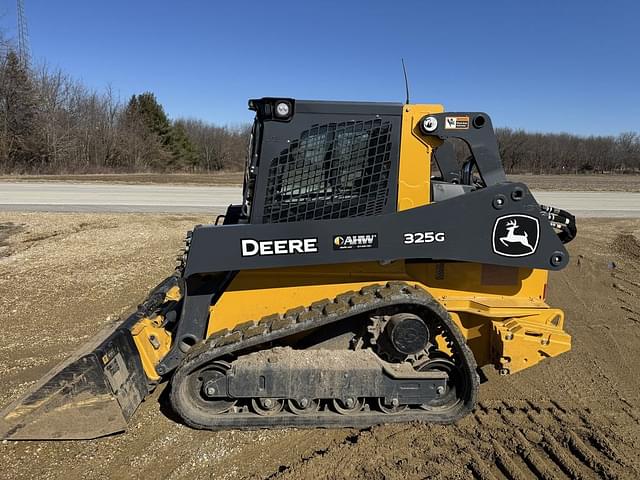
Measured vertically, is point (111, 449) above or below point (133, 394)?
below

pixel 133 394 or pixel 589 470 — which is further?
pixel 133 394

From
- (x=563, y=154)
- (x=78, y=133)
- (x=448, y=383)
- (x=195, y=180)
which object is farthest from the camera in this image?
(x=563, y=154)

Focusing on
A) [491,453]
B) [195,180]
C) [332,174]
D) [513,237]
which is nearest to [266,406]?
[491,453]

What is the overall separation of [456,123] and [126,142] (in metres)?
42.7

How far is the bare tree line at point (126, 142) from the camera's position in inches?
1303

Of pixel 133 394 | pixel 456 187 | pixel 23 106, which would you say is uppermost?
pixel 23 106

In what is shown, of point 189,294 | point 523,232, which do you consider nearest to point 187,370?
point 189,294

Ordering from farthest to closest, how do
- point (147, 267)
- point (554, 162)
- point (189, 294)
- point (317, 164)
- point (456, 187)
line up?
point (554, 162)
point (147, 267)
point (456, 187)
point (189, 294)
point (317, 164)

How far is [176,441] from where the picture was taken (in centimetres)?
337

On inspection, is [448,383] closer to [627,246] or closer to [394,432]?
[394,432]

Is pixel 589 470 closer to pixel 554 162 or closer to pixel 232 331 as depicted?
pixel 232 331

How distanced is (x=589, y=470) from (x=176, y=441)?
2.97 metres

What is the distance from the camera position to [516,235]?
10.8ft

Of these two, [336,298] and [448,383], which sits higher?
[336,298]
